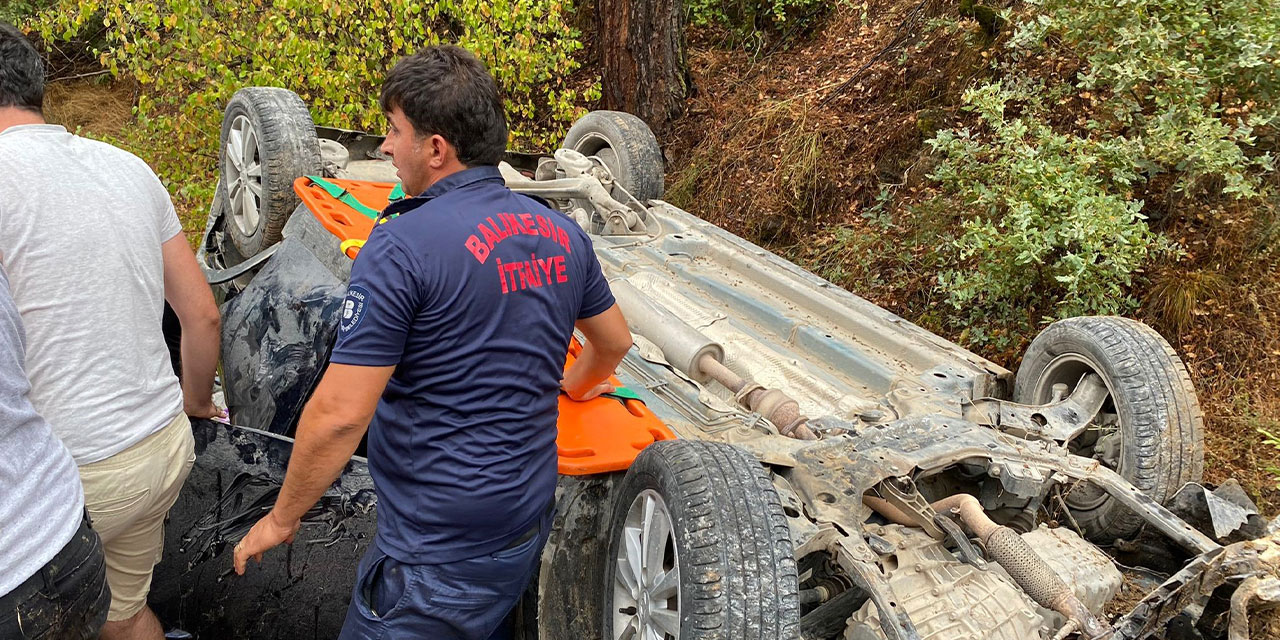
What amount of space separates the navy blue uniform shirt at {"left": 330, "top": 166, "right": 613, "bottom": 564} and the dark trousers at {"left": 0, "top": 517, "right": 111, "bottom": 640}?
0.63 meters

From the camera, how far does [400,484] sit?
2258mm

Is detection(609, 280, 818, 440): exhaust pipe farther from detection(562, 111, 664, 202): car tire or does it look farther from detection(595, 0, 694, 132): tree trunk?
detection(595, 0, 694, 132): tree trunk

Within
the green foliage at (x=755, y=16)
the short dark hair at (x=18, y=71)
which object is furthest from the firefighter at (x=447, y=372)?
the green foliage at (x=755, y=16)

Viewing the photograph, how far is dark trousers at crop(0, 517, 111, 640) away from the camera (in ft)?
5.96

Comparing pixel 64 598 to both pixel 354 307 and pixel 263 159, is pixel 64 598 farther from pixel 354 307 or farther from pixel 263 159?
pixel 263 159

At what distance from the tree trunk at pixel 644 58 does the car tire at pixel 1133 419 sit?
200 inches

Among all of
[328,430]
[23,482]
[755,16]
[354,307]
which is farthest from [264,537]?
[755,16]

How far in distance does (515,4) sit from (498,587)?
530 centimetres

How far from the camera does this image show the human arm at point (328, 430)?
79.9 inches

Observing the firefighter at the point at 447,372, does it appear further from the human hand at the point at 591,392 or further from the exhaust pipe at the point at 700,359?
the exhaust pipe at the point at 700,359

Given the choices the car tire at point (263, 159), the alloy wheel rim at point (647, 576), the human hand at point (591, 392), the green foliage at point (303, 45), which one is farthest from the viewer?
the green foliage at point (303, 45)

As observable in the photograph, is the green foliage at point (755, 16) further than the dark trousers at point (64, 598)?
Yes

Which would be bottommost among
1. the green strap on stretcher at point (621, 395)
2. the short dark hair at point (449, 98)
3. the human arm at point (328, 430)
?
the green strap on stretcher at point (621, 395)

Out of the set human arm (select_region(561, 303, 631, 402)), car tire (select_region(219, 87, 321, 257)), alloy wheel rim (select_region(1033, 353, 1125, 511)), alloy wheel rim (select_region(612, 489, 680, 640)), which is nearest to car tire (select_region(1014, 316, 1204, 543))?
alloy wheel rim (select_region(1033, 353, 1125, 511))
